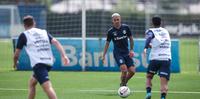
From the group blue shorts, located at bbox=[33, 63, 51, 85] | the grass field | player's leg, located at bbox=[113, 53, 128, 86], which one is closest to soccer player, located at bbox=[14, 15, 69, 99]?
blue shorts, located at bbox=[33, 63, 51, 85]

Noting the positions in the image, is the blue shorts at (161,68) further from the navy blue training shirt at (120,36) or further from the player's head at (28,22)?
the player's head at (28,22)

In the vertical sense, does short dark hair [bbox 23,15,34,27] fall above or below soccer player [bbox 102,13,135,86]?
above

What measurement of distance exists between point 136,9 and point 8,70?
22685mm

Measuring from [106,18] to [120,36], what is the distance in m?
24.8

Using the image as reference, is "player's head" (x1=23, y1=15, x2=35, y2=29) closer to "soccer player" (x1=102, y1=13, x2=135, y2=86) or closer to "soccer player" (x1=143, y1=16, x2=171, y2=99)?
"soccer player" (x1=143, y1=16, x2=171, y2=99)

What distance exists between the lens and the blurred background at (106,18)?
35.2m

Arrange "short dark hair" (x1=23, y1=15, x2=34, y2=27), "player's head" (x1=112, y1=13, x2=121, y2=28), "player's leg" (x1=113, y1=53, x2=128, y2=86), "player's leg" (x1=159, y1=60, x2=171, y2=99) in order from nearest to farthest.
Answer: "short dark hair" (x1=23, y1=15, x2=34, y2=27), "player's leg" (x1=159, y1=60, x2=171, y2=99), "player's head" (x1=112, y1=13, x2=121, y2=28), "player's leg" (x1=113, y1=53, x2=128, y2=86)

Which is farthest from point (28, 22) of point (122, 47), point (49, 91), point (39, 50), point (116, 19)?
point (122, 47)

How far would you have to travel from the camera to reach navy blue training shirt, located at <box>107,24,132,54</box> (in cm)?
2038

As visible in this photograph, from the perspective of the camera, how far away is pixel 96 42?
29125 millimetres

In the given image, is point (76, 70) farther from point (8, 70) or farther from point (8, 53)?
point (8, 53)

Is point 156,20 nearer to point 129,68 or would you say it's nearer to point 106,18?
point 129,68

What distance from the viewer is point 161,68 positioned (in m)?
17.5

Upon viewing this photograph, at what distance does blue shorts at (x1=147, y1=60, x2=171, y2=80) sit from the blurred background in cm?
1160
